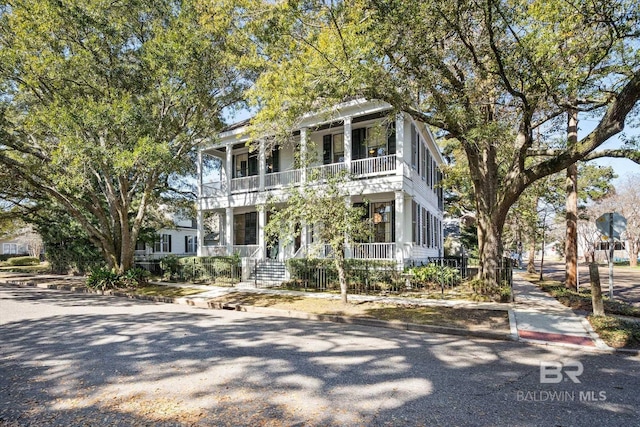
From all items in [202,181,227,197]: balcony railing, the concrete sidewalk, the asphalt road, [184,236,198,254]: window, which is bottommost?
the concrete sidewalk

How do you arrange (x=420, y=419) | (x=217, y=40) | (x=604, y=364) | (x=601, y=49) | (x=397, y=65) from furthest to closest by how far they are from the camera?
(x=217, y=40) < (x=397, y=65) < (x=601, y=49) < (x=604, y=364) < (x=420, y=419)

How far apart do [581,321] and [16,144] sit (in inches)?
774

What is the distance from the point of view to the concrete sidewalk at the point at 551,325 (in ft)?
22.2

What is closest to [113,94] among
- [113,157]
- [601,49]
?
Answer: [113,157]

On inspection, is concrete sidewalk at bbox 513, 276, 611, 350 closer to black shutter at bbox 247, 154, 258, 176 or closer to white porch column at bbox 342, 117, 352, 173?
white porch column at bbox 342, 117, 352, 173

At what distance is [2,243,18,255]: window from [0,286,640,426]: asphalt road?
50.3 meters

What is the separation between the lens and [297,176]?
1703 cm

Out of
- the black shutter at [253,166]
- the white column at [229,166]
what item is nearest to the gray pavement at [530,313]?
the white column at [229,166]

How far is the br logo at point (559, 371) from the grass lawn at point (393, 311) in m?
1.97

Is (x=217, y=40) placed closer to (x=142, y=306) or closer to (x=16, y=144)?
(x=16, y=144)

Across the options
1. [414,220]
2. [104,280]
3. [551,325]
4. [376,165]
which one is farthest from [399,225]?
[104,280]

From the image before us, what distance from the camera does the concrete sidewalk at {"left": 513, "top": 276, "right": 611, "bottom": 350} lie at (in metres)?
6.77

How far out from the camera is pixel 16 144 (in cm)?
1395

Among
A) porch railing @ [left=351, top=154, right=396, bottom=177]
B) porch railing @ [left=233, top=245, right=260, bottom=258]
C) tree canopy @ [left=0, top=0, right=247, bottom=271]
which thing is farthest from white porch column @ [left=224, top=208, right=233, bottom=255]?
porch railing @ [left=351, top=154, right=396, bottom=177]
